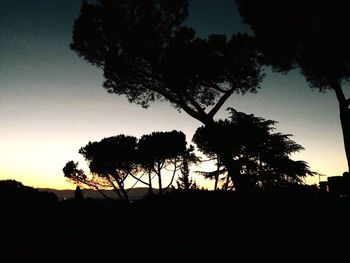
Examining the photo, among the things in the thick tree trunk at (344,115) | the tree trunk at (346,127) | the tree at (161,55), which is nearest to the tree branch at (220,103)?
the tree at (161,55)

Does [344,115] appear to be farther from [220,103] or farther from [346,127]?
[220,103]

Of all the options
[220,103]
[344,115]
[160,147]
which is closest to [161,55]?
[220,103]

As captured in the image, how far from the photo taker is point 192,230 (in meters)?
7.26

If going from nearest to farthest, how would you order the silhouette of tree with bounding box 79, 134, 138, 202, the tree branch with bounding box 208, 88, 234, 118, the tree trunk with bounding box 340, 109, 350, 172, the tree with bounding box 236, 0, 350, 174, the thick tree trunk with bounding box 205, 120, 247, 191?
the tree trunk with bounding box 340, 109, 350, 172 → the tree with bounding box 236, 0, 350, 174 → the thick tree trunk with bounding box 205, 120, 247, 191 → the tree branch with bounding box 208, 88, 234, 118 → the silhouette of tree with bounding box 79, 134, 138, 202

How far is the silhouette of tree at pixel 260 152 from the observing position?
13.1 m

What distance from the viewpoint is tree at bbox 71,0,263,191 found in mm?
14000

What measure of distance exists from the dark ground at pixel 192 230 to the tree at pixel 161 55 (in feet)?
19.4

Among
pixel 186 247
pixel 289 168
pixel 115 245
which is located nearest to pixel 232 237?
pixel 186 247

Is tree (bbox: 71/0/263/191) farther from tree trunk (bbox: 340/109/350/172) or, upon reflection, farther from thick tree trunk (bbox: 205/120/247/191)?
tree trunk (bbox: 340/109/350/172)

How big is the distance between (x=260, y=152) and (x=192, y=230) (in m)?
7.09

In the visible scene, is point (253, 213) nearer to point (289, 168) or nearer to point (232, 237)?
point (232, 237)

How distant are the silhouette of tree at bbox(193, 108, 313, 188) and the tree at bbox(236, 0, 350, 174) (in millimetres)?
2606

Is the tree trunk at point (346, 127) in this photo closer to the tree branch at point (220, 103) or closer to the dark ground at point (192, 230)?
the dark ground at point (192, 230)

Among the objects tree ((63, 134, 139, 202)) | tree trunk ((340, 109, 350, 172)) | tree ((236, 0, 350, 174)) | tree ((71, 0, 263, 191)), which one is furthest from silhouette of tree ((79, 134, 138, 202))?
tree trunk ((340, 109, 350, 172))
